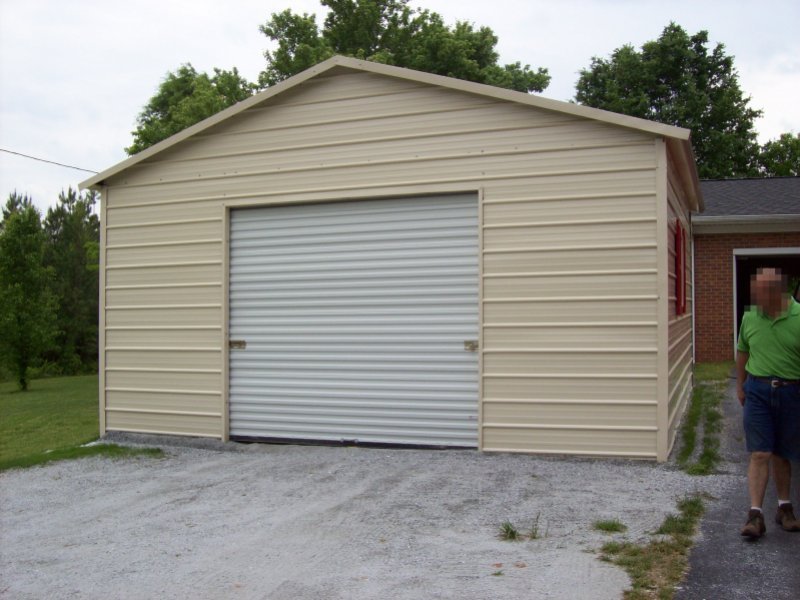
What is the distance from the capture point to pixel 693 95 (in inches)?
1288

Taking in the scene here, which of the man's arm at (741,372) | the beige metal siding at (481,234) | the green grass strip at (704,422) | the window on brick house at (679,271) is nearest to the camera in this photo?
the man's arm at (741,372)

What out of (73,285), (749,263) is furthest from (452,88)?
(73,285)

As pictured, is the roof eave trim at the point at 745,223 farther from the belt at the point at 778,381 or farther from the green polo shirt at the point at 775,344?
the belt at the point at 778,381

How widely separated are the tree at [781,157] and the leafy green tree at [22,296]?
28.1 m

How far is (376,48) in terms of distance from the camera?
3397cm

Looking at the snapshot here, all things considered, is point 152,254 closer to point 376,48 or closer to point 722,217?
Answer: point 722,217

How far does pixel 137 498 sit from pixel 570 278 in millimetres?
4399

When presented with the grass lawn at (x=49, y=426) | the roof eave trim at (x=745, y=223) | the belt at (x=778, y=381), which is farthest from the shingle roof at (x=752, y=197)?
the grass lawn at (x=49, y=426)

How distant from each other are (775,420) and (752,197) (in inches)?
541

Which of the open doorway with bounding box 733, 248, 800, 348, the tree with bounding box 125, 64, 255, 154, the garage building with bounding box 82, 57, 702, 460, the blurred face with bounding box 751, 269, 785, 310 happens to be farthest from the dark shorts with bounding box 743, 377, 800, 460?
the tree with bounding box 125, 64, 255, 154

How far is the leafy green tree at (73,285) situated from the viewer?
36000 millimetres

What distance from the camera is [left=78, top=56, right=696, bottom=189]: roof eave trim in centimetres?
762

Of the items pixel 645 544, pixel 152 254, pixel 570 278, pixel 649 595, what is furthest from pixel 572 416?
pixel 152 254

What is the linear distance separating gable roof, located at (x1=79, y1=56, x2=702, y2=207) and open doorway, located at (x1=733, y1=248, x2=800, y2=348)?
22.5ft
